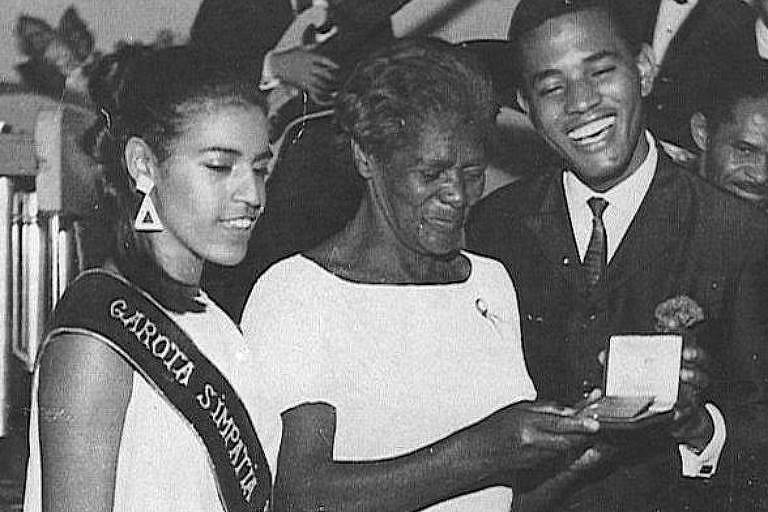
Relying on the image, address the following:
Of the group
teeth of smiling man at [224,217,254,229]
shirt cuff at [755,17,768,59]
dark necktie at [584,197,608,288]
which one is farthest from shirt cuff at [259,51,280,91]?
shirt cuff at [755,17,768,59]

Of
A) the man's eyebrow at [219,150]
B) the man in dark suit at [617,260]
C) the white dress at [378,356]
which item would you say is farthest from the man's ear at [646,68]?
the man's eyebrow at [219,150]

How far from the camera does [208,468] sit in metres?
2.34

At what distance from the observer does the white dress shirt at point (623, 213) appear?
2.62m

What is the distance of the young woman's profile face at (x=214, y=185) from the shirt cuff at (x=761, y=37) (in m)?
1.16

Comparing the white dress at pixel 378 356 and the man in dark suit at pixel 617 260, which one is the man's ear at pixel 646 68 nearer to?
the man in dark suit at pixel 617 260

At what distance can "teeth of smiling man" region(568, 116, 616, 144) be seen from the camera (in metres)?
2.61

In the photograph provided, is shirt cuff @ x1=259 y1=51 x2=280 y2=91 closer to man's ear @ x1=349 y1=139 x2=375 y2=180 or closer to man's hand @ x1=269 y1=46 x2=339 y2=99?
man's hand @ x1=269 y1=46 x2=339 y2=99

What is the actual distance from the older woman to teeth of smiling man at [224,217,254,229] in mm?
114

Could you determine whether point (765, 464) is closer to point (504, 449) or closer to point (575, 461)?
point (575, 461)

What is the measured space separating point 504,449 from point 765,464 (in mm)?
637

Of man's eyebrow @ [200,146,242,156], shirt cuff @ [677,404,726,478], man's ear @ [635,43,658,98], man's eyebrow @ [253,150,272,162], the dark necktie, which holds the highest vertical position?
man's ear @ [635,43,658,98]

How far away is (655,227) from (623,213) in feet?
0.26

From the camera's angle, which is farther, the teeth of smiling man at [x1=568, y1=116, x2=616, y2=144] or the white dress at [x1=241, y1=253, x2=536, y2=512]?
the teeth of smiling man at [x1=568, y1=116, x2=616, y2=144]

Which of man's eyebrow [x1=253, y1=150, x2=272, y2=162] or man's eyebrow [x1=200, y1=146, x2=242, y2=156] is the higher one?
man's eyebrow [x1=200, y1=146, x2=242, y2=156]
